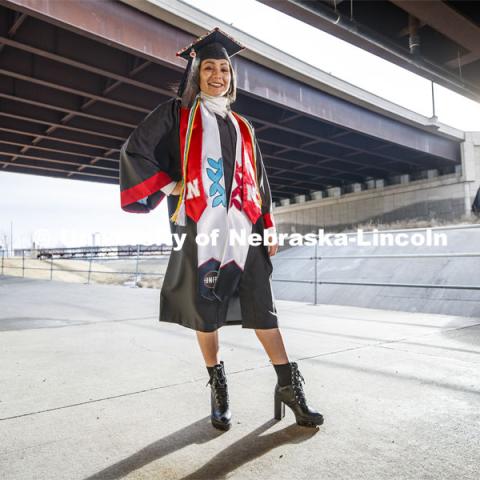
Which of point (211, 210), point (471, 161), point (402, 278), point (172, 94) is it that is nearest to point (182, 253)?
point (211, 210)

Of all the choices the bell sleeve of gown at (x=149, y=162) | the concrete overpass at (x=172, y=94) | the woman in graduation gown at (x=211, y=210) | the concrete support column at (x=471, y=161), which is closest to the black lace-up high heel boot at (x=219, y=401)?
the woman in graduation gown at (x=211, y=210)

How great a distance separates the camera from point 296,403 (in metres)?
1.76

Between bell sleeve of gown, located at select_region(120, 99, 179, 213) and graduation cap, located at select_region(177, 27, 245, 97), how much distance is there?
231 mm

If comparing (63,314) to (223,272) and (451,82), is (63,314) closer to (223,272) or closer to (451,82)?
(223,272)

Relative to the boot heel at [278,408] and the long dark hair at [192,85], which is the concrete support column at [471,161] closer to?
the long dark hair at [192,85]

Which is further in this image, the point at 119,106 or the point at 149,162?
the point at 119,106

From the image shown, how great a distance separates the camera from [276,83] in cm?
1285

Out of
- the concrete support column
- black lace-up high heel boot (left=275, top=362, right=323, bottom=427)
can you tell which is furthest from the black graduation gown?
the concrete support column

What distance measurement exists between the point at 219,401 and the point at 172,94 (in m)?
12.5

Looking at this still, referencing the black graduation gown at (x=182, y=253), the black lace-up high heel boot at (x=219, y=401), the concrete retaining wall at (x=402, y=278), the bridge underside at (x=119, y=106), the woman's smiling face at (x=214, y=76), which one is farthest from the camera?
the bridge underside at (x=119, y=106)

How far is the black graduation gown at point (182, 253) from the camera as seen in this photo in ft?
5.97

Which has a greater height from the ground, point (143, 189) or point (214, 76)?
point (214, 76)

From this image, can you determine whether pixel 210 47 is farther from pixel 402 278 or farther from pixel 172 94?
pixel 172 94

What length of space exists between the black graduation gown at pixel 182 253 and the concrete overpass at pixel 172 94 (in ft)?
23.2
